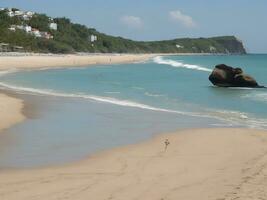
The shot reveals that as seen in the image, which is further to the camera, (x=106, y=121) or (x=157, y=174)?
(x=106, y=121)

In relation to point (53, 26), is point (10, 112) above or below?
below

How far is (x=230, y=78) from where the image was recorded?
119 ft

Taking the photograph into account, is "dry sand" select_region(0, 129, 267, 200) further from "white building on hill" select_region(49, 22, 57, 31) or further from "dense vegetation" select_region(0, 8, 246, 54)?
"white building on hill" select_region(49, 22, 57, 31)

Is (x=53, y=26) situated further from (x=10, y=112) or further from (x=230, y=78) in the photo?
(x=10, y=112)

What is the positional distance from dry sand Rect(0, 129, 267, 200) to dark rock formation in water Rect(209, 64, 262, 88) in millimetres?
23267

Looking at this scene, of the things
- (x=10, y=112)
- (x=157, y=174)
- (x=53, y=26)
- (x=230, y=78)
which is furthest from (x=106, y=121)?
(x=53, y=26)

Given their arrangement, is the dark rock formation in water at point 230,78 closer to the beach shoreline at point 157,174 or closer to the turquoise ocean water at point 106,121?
the turquoise ocean water at point 106,121

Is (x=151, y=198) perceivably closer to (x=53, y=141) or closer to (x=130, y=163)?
(x=130, y=163)

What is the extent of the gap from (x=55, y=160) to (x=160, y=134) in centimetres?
469

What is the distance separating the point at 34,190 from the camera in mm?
8547

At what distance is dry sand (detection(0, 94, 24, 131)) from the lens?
16344mm

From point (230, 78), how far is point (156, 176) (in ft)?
91.2

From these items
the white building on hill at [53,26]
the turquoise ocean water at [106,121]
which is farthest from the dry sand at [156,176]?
the white building on hill at [53,26]

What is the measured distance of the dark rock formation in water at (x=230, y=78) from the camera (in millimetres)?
35875
